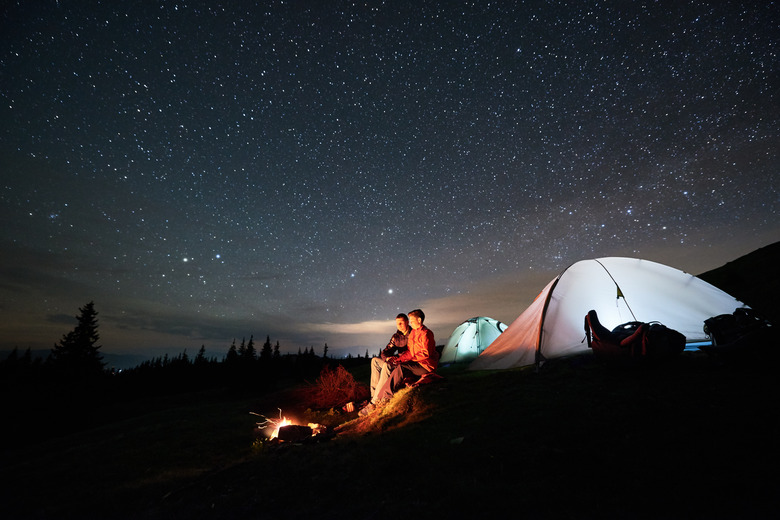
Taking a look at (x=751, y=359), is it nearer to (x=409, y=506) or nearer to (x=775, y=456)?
(x=775, y=456)

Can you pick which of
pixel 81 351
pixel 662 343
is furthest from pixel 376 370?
pixel 81 351

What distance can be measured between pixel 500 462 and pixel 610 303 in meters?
6.68

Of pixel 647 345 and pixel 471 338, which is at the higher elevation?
pixel 471 338

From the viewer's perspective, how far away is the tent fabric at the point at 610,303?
775 cm

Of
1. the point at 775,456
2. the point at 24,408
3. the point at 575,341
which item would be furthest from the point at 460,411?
the point at 24,408

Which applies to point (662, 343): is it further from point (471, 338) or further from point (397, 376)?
point (471, 338)

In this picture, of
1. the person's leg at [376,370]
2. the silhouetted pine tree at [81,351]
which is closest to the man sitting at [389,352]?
the person's leg at [376,370]

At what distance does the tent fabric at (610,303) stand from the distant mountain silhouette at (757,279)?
695 centimetres

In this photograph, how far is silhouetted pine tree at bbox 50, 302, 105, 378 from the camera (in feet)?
129

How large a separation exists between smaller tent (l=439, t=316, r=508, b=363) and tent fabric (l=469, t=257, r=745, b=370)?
6741 millimetres

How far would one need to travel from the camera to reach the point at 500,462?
3338 millimetres

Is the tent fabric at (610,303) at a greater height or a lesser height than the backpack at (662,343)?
greater

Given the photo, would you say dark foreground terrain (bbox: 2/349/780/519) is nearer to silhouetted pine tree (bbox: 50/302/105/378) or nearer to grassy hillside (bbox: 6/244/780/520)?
grassy hillside (bbox: 6/244/780/520)

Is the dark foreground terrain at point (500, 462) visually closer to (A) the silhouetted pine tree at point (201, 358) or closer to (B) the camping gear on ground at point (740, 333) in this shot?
(B) the camping gear on ground at point (740, 333)
